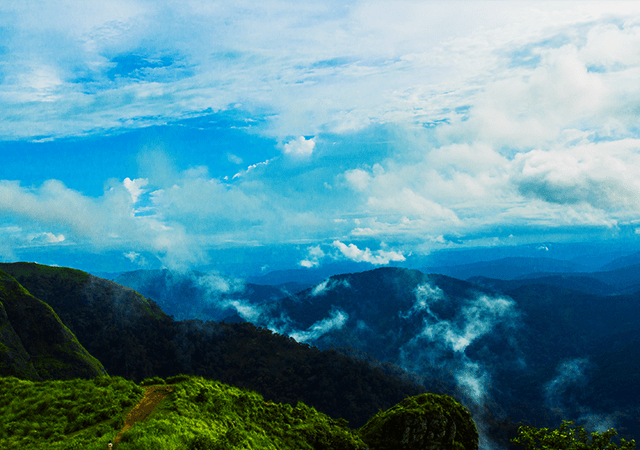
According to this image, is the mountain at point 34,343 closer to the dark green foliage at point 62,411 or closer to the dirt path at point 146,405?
the dark green foliage at point 62,411

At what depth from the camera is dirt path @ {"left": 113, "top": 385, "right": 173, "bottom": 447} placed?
69.5 feet

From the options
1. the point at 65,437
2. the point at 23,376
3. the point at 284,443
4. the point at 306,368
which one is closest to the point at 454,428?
the point at 284,443

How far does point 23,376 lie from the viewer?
5944 centimetres

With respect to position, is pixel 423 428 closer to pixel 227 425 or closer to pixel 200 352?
pixel 227 425

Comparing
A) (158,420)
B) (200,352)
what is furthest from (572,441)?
(200,352)

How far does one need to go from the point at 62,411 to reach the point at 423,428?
25.3 meters

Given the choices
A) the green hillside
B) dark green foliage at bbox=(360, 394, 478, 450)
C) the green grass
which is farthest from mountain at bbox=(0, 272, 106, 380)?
dark green foliage at bbox=(360, 394, 478, 450)

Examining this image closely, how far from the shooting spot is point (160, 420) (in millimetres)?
20219

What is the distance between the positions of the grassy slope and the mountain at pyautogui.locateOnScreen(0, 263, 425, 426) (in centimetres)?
9751

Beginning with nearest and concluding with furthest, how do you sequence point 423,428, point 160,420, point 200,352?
point 160,420 → point 423,428 → point 200,352

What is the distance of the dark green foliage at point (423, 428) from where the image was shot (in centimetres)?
2816

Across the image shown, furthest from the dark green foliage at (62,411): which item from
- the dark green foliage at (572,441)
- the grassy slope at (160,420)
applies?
the dark green foliage at (572,441)

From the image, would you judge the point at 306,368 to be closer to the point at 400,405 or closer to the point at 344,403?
the point at 344,403

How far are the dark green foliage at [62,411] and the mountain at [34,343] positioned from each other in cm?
4592
